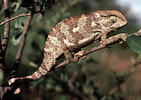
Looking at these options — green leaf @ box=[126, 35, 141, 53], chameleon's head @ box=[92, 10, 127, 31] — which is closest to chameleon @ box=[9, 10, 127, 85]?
chameleon's head @ box=[92, 10, 127, 31]

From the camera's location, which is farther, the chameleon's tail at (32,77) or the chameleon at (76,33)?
the chameleon at (76,33)

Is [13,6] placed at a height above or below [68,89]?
above

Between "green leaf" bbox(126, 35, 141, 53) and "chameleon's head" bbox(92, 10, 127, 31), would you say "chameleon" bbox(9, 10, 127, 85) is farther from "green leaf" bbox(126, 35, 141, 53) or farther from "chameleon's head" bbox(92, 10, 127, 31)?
"green leaf" bbox(126, 35, 141, 53)

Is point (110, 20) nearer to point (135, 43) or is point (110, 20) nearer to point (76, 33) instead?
point (76, 33)

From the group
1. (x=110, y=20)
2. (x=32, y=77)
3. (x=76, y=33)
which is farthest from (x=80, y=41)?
(x=32, y=77)

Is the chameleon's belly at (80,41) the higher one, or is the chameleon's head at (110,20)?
the chameleon's head at (110,20)

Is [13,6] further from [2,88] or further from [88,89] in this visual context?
[88,89]

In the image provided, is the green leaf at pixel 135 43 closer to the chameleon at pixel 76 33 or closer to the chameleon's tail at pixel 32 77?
the chameleon at pixel 76 33

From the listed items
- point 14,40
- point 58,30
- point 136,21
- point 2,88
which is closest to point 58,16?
point 14,40

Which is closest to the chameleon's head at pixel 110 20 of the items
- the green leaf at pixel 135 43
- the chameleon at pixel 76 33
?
the chameleon at pixel 76 33
